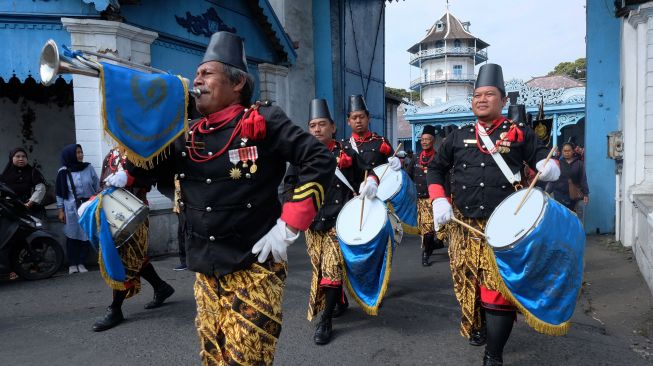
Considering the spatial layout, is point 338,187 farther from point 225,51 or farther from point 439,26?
point 439,26

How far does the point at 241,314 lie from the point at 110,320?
9.58ft

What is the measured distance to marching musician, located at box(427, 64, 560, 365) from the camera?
11.8ft

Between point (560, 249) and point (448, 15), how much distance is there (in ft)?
201

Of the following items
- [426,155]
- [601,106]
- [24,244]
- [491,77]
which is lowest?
[24,244]

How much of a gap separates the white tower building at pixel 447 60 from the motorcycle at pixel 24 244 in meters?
51.7

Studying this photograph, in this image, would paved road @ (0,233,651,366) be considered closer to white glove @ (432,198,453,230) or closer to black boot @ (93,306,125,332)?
black boot @ (93,306,125,332)

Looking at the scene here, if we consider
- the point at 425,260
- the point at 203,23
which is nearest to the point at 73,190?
the point at 203,23

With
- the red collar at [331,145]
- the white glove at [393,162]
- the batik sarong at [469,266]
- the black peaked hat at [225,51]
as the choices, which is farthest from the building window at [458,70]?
the black peaked hat at [225,51]

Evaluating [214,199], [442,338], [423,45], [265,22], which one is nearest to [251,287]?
[214,199]

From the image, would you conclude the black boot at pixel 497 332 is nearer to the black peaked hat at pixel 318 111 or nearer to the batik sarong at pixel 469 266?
the batik sarong at pixel 469 266

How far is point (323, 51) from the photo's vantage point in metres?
11.9

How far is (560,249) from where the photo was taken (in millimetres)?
2896

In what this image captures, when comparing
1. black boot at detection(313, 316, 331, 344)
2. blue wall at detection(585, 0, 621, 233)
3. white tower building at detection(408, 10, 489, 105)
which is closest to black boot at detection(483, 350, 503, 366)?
black boot at detection(313, 316, 331, 344)

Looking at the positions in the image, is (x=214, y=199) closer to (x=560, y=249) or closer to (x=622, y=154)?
(x=560, y=249)
